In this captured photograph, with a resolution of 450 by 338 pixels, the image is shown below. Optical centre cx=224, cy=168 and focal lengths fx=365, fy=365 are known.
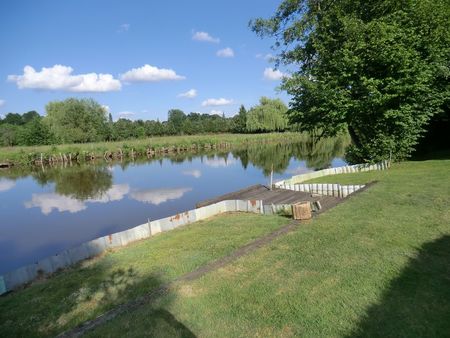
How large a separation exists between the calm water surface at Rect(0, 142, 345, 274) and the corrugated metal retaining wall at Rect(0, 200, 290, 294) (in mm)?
3544

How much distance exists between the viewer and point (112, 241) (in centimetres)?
850

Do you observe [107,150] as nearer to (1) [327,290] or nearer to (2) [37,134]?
(2) [37,134]

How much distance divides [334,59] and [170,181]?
41.5 feet

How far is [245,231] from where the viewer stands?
27.2 ft

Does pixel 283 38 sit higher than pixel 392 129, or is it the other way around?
pixel 283 38

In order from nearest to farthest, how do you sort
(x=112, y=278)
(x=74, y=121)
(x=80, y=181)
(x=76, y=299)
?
(x=76, y=299) < (x=112, y=278) < (x=80, y=181) < (x=74, y=121)

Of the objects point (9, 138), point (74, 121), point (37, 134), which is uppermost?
point (74, 121)

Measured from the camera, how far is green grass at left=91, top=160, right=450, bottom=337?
13.7 feet

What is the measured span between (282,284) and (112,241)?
476 centimetres

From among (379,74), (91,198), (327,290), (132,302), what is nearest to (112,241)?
(132,302)

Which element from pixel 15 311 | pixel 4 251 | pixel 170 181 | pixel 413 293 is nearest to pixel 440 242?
pixel 413 293

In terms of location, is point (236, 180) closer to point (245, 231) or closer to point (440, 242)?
point (245, 231)

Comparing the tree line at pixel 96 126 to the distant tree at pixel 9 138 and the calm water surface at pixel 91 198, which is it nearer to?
the distant tree at pixel 9 138

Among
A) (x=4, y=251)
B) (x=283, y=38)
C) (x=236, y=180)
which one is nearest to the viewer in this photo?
(x=4, y=251)
